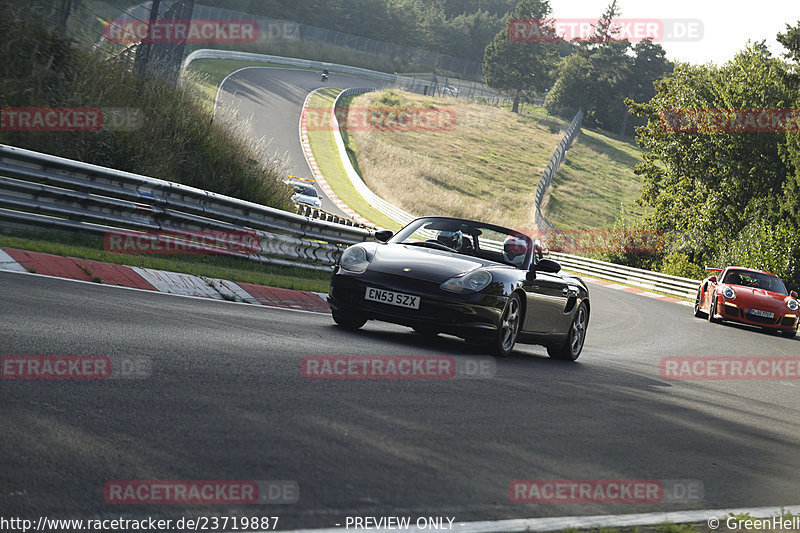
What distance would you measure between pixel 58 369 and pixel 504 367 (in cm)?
443

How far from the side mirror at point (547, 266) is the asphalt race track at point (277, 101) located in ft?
100

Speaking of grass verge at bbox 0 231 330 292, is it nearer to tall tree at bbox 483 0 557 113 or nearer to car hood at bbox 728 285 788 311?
car hood at bbox 728 285 788 311

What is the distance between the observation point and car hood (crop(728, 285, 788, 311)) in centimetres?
2091

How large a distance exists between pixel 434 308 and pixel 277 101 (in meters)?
Result: 57.2

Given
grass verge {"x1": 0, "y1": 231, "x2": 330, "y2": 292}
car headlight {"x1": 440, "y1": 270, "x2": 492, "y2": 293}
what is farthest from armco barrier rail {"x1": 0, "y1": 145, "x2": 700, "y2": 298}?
car headlight {"x1": 440, "y1": 270, "x2": 492, "y2": 293}

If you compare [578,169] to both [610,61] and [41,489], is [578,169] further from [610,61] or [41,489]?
[41,489]

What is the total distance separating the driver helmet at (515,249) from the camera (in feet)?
32.1

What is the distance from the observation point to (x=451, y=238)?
9945 millimetres

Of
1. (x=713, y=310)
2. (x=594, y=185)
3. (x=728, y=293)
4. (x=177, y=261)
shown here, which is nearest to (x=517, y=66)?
(x=594, y=185)
